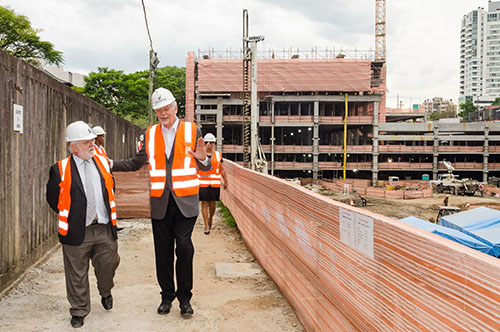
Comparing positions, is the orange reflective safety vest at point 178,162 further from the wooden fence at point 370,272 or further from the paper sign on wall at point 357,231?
the paper sign on wall at point 357,231

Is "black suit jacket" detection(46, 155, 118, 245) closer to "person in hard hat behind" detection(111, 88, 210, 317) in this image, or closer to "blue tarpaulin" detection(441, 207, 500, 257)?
"person in hard hat behind" detection(111, 88, 210, 317)

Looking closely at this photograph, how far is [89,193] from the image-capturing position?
4082mm

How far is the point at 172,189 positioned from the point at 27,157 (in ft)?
8.21

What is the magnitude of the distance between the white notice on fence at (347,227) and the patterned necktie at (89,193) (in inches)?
92.2

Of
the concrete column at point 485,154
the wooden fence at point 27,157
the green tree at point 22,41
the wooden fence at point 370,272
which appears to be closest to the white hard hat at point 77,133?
the wooden fence at point 27,157

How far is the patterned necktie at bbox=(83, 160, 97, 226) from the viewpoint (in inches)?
160

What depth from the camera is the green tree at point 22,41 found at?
47.2 metres

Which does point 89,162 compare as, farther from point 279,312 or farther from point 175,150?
point 279,312

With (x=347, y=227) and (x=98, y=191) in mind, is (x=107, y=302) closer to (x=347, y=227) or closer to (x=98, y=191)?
(x=98, y=191)

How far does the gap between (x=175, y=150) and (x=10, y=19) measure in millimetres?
52457

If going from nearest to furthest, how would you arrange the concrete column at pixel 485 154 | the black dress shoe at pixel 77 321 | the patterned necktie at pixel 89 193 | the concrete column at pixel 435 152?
the black dress shoe at pixel 77 321 → the patterned necktie at pixel 89 193 → the concrete column at pixel 435 152 → the concrete column at pixel 485 154

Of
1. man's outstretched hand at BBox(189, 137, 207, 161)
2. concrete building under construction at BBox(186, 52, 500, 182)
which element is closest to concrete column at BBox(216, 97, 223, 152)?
concrete building under construction at BBox(186, 52, 500, 182)

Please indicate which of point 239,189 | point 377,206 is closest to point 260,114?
point 377,206

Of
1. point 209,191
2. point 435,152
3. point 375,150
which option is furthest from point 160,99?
point 435,152
